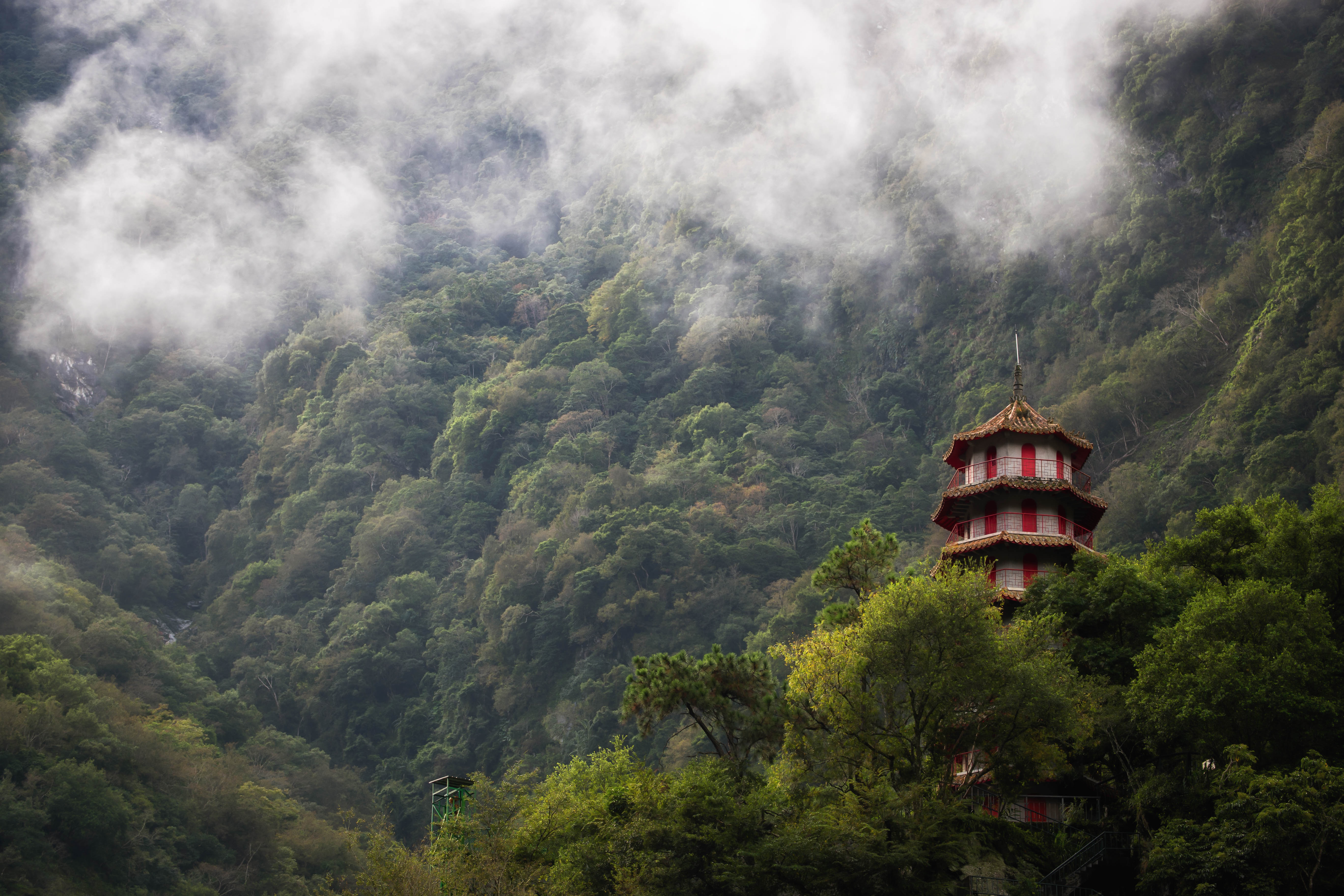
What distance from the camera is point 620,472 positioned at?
97000mm

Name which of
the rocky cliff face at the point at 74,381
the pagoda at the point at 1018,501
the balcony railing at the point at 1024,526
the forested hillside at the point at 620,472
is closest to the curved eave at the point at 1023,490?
the pagoda at the point at 1018,501

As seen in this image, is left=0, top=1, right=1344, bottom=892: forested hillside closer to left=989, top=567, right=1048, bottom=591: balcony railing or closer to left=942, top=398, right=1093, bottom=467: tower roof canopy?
left=989, top=567, right=1048, bottom=591: balcony railing

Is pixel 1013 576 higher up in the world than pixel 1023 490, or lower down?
lower down

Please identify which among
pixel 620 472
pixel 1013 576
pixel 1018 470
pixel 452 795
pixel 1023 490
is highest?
pixel 620 472

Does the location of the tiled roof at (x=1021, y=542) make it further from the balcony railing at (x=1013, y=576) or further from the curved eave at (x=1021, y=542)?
the balcony railing at (x=1013, y=576)

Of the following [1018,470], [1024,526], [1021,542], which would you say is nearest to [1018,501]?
[1024,526]

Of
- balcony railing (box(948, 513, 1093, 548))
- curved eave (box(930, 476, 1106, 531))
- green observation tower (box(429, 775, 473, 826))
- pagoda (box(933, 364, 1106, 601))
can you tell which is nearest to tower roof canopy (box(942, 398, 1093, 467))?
pagoda (box(933, 364, 1106, 601))

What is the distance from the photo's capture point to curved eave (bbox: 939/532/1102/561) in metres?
38.6

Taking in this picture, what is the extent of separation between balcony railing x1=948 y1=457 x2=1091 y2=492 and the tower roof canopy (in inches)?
28.1

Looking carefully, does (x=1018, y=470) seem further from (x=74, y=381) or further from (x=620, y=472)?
(x=74, y=381)

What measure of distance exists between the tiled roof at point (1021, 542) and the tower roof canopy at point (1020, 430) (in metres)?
3.22

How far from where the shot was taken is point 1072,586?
34812 millimetres

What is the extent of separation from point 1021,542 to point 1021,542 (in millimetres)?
16

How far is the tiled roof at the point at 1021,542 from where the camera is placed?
3856 cm
